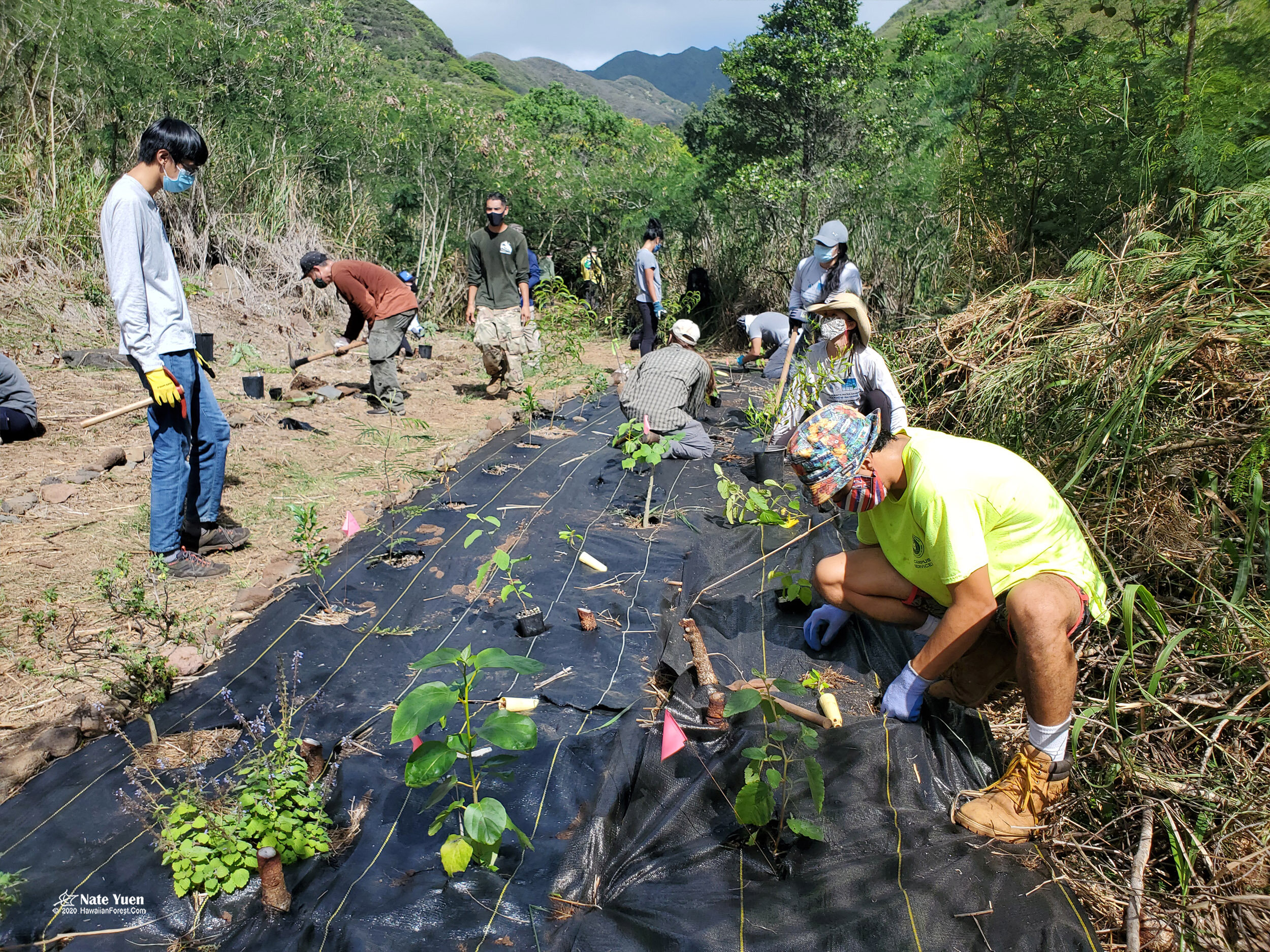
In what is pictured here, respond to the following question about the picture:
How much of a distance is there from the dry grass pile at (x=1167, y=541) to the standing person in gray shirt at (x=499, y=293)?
436 cm

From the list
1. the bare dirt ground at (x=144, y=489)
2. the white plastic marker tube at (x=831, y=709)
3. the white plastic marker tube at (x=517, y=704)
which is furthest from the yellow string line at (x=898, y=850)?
the bare dirt ground at (x=144, y=489)

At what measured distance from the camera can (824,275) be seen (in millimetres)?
5320

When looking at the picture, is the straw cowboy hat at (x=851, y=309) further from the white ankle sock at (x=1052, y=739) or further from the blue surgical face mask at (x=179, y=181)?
the blue surgical face mask at (x=179, y=181)

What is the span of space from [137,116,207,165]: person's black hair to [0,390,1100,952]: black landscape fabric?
73.1 inches

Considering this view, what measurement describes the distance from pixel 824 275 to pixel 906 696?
3.71 metres

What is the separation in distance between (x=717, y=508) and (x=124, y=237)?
119 inches

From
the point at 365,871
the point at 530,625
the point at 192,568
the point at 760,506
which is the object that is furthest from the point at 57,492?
the point at 760,506

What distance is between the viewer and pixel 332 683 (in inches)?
106

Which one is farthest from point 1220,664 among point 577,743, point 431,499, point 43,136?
point 43,136

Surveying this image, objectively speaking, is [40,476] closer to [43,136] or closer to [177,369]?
[177,369]

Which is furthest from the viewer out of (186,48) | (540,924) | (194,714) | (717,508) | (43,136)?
(186,48)

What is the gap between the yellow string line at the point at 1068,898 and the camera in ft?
4.99

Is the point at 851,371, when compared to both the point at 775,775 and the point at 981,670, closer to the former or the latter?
the point at 981,670

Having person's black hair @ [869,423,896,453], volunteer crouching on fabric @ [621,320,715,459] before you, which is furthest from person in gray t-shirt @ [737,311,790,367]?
person's black hair @ [869,423,896,453]
